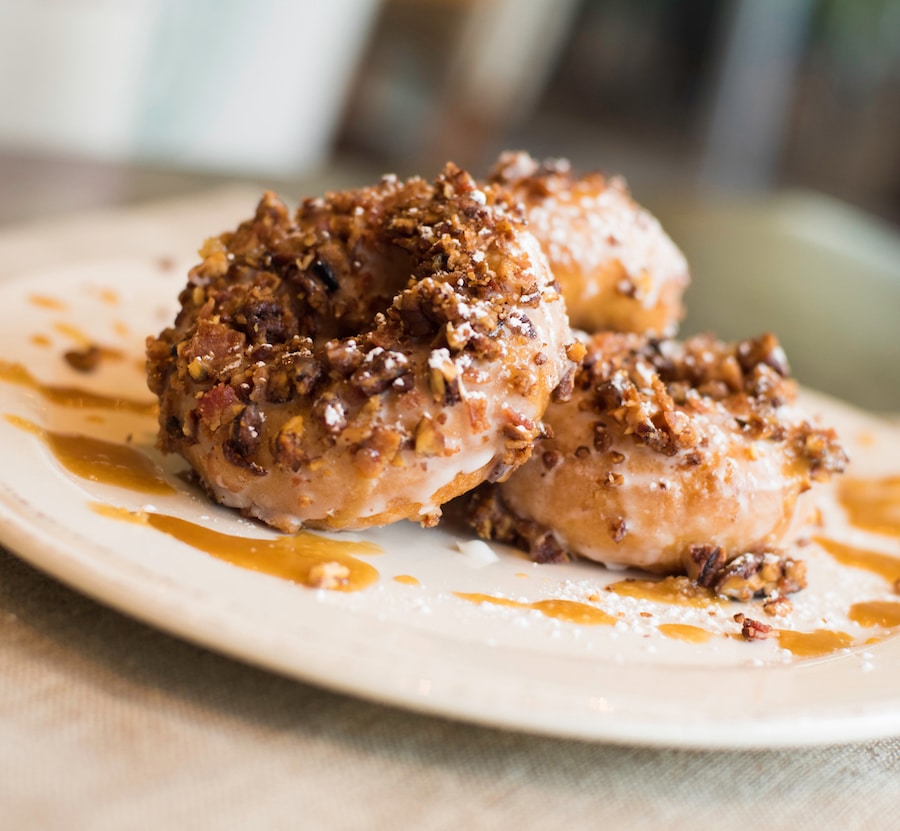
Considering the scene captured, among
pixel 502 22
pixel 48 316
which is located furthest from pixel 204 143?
pixel 48 316

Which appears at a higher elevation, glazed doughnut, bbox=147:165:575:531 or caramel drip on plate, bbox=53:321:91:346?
glazed doughnut, bbox=147:165:575:531

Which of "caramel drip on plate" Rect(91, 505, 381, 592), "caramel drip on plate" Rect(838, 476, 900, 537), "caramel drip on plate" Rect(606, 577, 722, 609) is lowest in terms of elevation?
"caramel drip on plate" Rect(91, 505, 381, 592)

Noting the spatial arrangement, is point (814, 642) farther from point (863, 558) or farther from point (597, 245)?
point (597, 245)

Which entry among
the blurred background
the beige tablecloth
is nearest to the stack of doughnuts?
the beige tablecloth

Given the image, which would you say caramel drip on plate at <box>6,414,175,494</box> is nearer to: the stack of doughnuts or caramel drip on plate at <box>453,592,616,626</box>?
the stack of doughnuts

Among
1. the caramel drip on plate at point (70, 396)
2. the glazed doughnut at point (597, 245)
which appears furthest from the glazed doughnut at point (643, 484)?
the caramel drip on plate at point (70, 396)

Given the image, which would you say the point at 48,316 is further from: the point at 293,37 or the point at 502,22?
the point at 502,22

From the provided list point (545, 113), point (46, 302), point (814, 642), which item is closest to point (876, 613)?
point (814, 642)
